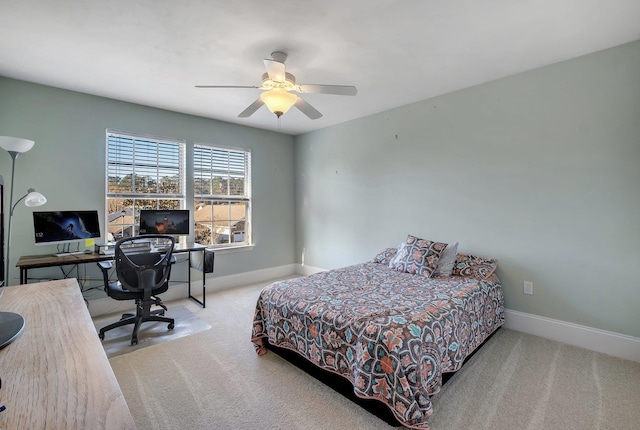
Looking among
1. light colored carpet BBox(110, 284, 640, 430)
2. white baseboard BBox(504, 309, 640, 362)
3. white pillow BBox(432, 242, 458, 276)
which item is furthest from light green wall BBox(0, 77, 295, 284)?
white baseboard BBox(504, 309, 640, 362)

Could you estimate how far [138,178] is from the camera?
152 inches

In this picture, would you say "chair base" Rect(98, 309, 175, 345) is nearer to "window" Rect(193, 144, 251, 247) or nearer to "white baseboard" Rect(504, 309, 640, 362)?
"window" Rect(193, 144, 251, 247)

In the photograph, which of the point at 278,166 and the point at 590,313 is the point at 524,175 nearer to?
the point at 590,313

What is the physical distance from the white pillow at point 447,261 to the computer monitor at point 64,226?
3705 millimetres

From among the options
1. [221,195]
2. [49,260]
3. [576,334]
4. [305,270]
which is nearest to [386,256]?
[576,334]

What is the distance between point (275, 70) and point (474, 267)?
8.65 ft

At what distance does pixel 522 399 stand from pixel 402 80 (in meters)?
2.91

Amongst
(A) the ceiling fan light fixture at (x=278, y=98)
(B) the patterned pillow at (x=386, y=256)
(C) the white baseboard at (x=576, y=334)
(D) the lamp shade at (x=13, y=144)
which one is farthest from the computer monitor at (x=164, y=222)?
(C) the white baseboard at (x=576, y=334)

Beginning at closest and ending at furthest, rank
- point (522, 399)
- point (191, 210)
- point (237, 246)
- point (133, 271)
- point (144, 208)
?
point (522, 399)
point (133, 271)
point (144, 208)
point (191, 210)
point (237, 246)

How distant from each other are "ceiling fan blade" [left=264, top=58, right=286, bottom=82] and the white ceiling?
0.26 meters

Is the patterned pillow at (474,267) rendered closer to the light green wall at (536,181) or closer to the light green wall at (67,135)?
the light green wall at (536,181)

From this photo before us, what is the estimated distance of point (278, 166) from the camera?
5254mm

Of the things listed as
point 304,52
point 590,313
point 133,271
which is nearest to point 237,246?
point 133,271

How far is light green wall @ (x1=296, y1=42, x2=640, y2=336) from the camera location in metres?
2.51
